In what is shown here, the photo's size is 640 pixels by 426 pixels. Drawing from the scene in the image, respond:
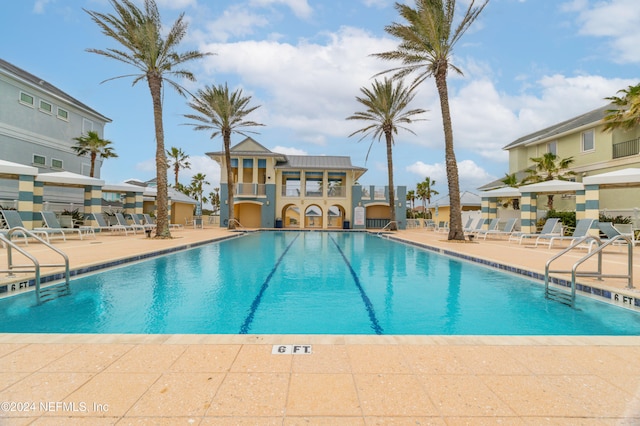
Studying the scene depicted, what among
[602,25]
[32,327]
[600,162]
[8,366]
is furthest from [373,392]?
[600,162]

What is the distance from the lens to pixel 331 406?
2.18m

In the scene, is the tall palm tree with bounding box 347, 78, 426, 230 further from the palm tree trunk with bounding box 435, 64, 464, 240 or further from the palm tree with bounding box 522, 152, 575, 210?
the palm tree with bounding box 522, 152, 575, 210

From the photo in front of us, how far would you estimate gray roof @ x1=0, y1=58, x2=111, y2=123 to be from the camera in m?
19.9

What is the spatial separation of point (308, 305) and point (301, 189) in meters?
25.3

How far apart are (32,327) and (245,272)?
468 cm

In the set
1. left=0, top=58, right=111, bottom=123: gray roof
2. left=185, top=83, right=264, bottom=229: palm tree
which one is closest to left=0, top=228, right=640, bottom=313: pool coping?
left=185, top=83, right=264, bottom=229: palm tree

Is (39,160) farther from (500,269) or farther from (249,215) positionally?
(500,269)

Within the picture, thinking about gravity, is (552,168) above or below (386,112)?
below

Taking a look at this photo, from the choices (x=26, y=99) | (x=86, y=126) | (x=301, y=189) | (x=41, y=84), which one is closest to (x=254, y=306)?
(x=26, y=99)

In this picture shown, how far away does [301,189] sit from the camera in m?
30.6

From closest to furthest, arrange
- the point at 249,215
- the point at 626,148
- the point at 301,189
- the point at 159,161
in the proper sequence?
1. the point at 159,161
2. the point at 626,148
3. the point at 301,189
4. the point at 249,215

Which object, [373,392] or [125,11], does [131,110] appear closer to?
[125,11]

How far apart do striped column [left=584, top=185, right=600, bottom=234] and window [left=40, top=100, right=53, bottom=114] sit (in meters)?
30.7

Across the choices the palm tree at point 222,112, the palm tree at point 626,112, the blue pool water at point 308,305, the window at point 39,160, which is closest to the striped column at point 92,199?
the window at point 39,160
